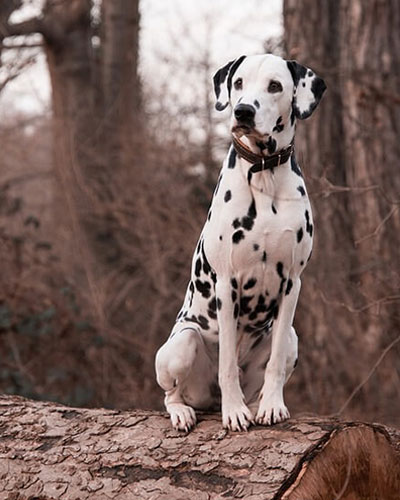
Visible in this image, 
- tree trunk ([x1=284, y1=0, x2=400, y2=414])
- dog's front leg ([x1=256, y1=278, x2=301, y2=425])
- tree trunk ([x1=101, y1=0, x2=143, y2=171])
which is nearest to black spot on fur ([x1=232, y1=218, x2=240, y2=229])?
dog's front leg ([x1=256, y1=278, x2=301, y2=425])

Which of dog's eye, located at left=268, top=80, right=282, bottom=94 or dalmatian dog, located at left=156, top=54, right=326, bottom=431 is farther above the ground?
dog's eye, located at left=268, top=80, right=282, bottom=94

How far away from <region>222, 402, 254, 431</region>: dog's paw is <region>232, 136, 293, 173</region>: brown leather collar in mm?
1104

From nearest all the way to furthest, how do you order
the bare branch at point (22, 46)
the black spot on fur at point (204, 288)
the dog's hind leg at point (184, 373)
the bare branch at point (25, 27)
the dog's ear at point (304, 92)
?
the dog's ear at point (304, 92) < the dog's hind leg at point (184, 373) < the black spot on fur at point (204, 288) < the bare branch at point (22, 46) < the bare branch at point (25, 27)

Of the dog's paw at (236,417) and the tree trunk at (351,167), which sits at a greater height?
the tree trunk at (351,167)

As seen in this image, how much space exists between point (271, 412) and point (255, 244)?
785mm

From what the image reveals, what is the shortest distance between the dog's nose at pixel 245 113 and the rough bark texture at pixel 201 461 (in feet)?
4.64

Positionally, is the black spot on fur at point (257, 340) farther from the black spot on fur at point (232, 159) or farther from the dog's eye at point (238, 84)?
the dog's eye at point (238, 84)

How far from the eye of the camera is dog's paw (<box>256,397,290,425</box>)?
167 inches

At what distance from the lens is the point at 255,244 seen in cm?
418

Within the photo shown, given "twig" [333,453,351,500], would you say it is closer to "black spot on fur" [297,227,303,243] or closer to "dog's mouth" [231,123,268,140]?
"black spot on fur" [297,227,303,243]

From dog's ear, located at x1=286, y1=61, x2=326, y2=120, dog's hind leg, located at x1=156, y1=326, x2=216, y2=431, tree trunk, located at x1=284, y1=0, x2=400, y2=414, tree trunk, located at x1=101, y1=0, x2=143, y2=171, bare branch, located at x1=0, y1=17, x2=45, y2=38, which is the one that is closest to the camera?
dog's ear, located at x1=286, y1=61, x2=326, y2=120

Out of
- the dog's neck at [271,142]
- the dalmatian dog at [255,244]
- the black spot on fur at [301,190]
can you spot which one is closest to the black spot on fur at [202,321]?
the dalmatian dog at [255,244]

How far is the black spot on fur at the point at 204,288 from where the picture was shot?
453 centimetres

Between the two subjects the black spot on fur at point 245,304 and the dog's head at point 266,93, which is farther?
the black spot on fur at point 245,304
